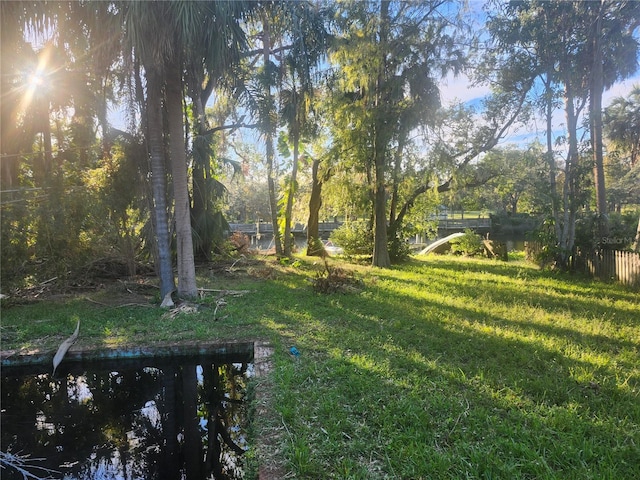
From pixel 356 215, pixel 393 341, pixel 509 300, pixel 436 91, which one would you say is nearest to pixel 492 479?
pixel 393 341

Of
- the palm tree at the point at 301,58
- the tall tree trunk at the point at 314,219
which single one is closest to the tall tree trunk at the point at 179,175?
the palm tree at the point at 301,58

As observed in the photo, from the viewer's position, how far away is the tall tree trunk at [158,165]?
6.59 m

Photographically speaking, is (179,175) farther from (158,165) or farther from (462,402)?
(462,402)

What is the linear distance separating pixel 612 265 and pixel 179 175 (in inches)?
366

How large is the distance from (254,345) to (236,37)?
4755mm

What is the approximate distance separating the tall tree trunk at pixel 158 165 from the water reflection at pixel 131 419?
2575 millimetres

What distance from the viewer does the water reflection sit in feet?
10.2

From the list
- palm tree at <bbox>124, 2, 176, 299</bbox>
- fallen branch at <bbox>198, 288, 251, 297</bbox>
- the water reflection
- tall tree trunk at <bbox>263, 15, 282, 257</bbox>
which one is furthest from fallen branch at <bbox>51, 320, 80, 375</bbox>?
tall tree trunk at <bbox>263, 15, 282, 257</bbox>

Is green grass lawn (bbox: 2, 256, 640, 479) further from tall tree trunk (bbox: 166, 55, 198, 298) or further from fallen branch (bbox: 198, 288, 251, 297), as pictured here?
tall tree trunk (bbox: 166, 55, 198, 298)

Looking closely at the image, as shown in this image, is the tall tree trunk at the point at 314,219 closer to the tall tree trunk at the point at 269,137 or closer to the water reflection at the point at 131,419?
the tall tree trunk at the point at 269,137

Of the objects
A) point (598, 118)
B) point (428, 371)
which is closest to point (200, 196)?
point (428, 371)

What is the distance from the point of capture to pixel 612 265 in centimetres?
862

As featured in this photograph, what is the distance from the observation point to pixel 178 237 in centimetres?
709

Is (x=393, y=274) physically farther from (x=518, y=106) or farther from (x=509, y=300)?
(x=518, y=106)
